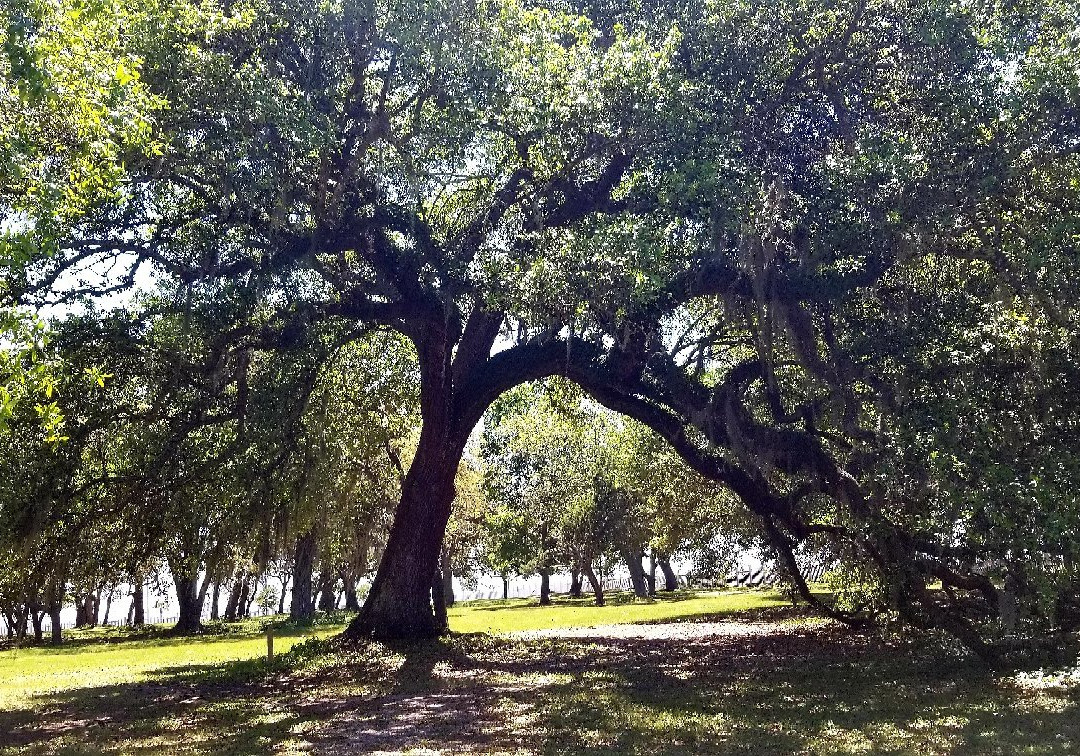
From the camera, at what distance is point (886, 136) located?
12719 mm

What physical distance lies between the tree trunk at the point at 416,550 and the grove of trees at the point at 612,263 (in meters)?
0.09

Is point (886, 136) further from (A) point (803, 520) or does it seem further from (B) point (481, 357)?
(B) point (481, 357)

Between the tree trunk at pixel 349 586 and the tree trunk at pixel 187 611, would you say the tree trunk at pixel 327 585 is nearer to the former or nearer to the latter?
the tree trunk at pixel 349 586

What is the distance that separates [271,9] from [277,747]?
11.0m

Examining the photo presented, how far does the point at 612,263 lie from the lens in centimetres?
1294

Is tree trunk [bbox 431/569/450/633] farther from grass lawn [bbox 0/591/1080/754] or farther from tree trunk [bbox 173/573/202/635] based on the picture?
tree trunk [bbox 173/573/202/635]

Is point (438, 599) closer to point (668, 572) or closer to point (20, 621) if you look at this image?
point (20, 621)

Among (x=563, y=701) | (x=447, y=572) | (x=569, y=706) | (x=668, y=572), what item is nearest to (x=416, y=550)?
(x=563, y=701)

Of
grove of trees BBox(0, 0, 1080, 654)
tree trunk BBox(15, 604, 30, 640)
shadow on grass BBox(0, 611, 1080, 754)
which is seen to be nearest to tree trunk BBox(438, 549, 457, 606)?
tree trunk BBox(15, 604, 30, 640)

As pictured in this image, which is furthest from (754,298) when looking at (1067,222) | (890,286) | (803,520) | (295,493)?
(295,493)

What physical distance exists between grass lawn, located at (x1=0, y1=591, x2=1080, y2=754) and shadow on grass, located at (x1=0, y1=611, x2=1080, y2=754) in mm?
42

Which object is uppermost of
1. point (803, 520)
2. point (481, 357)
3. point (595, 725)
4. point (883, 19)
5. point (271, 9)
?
point (271, 9)

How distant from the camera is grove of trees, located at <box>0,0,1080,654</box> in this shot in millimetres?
11875

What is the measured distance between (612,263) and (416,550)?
8688 millimetres
